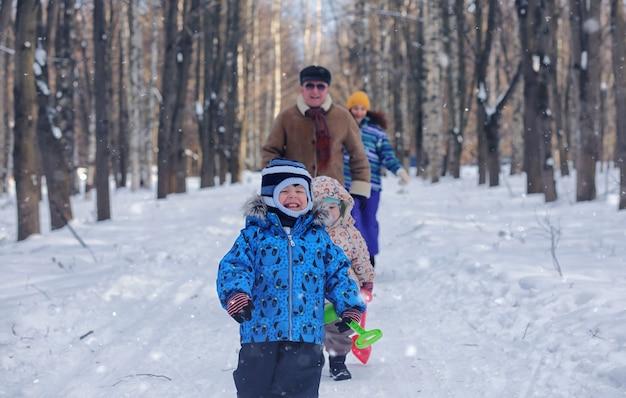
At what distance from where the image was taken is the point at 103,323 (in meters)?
5.89

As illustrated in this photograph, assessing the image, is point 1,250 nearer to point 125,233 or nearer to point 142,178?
point 125,233

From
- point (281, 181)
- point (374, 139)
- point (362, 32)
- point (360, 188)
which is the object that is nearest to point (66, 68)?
point (374, 139)

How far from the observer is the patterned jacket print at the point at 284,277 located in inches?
133

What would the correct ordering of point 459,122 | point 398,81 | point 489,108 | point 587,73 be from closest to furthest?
point 587,73
point 489,108
point 459,122
point 398,81

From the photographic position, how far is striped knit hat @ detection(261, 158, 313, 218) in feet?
11.6

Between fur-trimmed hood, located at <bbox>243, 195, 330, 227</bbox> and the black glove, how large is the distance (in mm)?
453

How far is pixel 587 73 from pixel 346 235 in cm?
864

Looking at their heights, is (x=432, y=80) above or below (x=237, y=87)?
below

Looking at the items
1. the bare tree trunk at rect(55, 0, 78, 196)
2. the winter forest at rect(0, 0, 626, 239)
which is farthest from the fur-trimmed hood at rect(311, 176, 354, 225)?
the bare tree trunk at rect(55, 0, 78, 196)

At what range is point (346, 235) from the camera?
4.70 metres

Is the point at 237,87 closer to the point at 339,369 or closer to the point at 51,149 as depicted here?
the point at 51,149

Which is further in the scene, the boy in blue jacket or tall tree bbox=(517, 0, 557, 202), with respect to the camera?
tall tree bbox=(517, 0, 557, 202)

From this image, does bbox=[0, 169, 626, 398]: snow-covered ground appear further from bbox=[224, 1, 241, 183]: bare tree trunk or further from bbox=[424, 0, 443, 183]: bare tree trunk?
bbox=[224, 1, 241, 183]: bare tree trunk

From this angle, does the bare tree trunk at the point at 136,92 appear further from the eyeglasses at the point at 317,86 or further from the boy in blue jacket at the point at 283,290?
the boy in blue jacket at the point at 283,290
